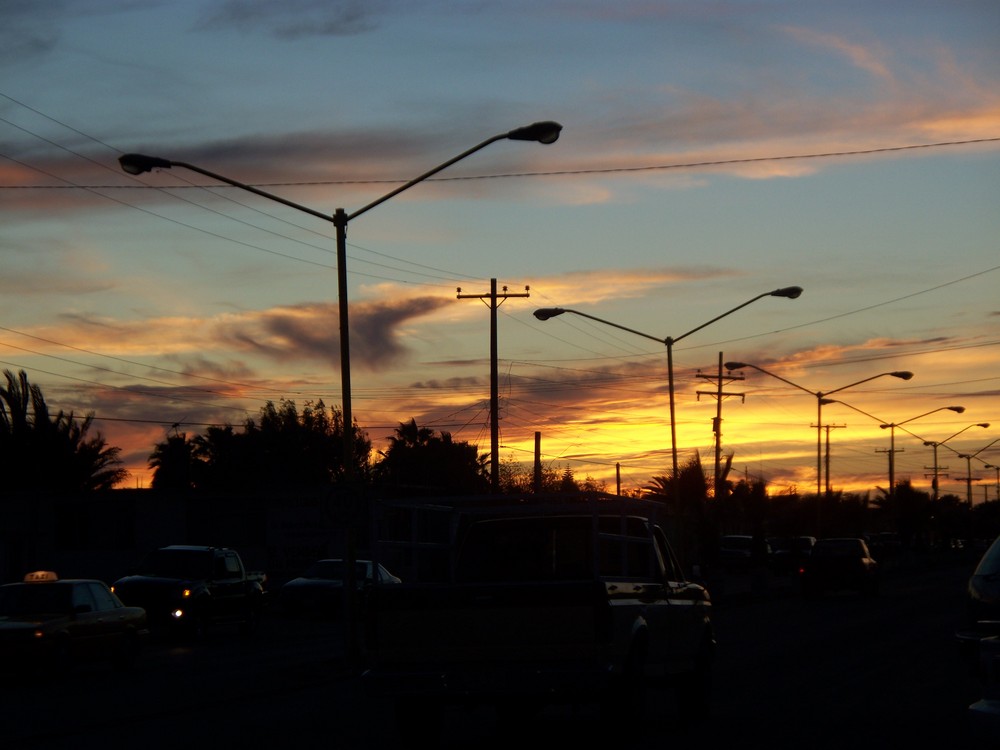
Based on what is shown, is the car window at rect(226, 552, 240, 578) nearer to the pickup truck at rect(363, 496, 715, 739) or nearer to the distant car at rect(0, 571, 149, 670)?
the distant car at rect(0, 571, 149, 670)

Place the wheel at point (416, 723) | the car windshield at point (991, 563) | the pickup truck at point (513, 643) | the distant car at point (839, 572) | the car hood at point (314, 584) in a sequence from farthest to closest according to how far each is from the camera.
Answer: the distant car at point (839, 572)
the car hood at point (314, 584)
the car windshield at point (991, 563)
the wheel at point (416, 723)
the pickup truck at point (513, 643)

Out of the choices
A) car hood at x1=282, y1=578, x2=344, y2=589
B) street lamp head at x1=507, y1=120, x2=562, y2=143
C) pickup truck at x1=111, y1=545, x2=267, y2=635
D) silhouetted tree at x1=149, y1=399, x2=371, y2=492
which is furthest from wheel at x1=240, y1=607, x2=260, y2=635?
silhouetted tree at x1=149, y1=399, x2=371, y2=492

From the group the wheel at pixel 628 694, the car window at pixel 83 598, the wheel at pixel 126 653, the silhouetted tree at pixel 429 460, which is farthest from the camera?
the silhouetted tree at pixel 429 460

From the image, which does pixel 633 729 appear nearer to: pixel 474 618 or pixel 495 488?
pixel 474 618

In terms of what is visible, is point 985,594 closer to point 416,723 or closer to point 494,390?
point 416,723

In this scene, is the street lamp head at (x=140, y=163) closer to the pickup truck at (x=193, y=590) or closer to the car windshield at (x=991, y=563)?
the pickup truck at (x=193, y=590)

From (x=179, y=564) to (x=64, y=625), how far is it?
34.3 feet

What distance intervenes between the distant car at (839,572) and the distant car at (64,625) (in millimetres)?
26020

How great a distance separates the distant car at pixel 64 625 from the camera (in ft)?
65.7

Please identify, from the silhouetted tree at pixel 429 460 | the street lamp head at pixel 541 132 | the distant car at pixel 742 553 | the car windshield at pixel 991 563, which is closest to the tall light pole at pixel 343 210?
the street lamp head at pixel 541 132

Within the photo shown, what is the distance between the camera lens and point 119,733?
13.6m

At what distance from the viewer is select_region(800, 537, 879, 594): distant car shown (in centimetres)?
4350

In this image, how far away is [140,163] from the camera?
857 inches

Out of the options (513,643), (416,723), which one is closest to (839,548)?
(416,723)
